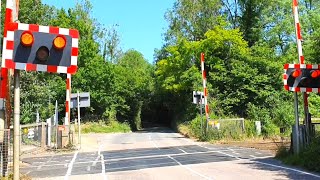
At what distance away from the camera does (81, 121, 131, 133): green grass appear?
169 feet

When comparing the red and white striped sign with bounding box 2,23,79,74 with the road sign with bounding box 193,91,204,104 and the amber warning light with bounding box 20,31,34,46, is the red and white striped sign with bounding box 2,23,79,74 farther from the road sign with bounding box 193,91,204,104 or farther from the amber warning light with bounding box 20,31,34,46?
the road sign with bounding box 193,91,204,104

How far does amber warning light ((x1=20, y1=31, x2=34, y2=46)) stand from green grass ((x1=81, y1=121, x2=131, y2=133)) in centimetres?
4403

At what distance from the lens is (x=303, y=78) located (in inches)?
559

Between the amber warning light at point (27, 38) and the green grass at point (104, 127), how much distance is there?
1733 inches

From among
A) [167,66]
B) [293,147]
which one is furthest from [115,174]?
[167,66]

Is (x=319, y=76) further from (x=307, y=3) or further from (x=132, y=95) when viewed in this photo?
(x=132, y=95)

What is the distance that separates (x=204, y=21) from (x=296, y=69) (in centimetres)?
3964

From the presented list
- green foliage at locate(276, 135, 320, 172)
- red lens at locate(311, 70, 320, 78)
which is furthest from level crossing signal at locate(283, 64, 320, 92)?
green foliage at locate(276, 135, 320, 172)

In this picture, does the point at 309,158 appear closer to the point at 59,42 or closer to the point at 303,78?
the point at 303,78

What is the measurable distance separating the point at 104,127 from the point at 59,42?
162 ft

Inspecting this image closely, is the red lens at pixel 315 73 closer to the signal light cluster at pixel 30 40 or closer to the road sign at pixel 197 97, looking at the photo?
the signal light cluster at pixel 30 40

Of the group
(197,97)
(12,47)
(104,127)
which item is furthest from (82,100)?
(104,127)

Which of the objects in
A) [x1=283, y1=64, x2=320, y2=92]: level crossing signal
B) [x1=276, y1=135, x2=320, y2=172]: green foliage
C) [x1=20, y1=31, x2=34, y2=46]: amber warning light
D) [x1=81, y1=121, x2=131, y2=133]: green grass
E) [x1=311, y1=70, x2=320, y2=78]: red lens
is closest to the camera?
[x1=20, y1=31, x2=34, y2=46]: amber warning light

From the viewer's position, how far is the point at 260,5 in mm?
51656
